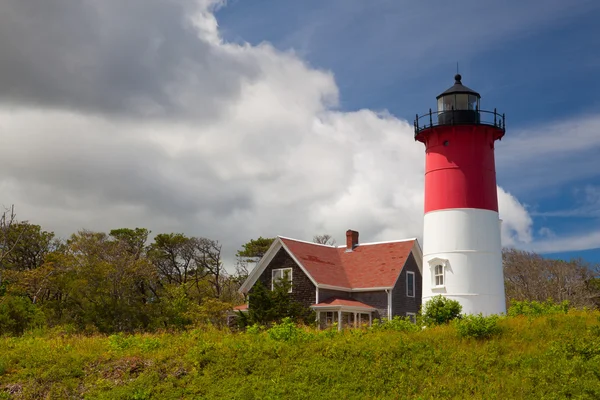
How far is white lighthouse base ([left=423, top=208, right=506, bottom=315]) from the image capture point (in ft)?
80.6

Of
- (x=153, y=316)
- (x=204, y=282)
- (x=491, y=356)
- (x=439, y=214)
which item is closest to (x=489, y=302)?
(x=439, y=214)

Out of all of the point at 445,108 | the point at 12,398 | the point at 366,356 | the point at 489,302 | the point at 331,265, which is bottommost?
the point at 12,398

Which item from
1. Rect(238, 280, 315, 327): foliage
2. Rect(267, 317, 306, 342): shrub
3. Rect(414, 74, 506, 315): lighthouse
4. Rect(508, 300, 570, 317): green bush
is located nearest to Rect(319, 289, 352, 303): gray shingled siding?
Rect(238, 280, 315, 327): foliage

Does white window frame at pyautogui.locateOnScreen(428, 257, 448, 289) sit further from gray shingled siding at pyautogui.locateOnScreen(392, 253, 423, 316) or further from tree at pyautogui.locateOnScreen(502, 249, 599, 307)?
tree at pyautogui.locateOnScreen(502, 249, 599, 307)

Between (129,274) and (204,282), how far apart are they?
950 cm

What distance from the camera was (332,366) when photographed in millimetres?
14391

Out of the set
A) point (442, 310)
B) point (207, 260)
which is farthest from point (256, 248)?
point (442, 310)

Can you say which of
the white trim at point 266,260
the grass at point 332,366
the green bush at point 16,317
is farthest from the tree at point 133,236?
the grass at point 332,366

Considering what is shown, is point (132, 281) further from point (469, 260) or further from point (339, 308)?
point (469, 260)

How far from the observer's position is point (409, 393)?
13.1 metres

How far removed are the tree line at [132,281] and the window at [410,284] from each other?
743cm

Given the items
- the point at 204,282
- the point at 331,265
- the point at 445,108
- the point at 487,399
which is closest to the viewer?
the point at 487,399

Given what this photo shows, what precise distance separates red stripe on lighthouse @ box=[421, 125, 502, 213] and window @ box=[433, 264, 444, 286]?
225 centimetres

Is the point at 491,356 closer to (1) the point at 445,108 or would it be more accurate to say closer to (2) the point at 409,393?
(2) the point at 409,393
